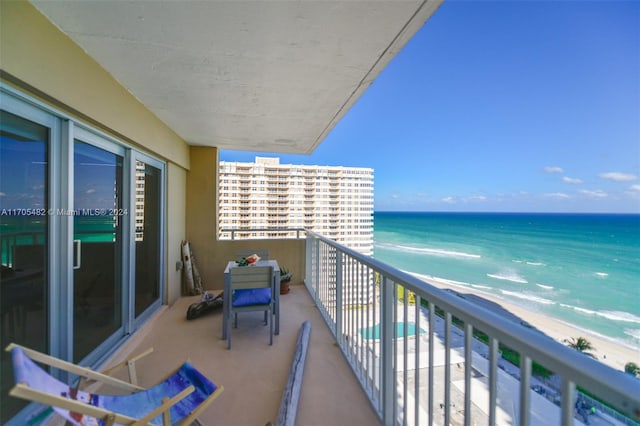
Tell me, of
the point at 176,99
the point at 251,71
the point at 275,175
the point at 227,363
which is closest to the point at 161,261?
the point at 227,363

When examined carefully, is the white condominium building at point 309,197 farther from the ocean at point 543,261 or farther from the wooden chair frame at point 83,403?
the wooden chair frame at point 83,403

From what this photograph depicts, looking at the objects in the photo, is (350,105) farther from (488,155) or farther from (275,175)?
(488,155)

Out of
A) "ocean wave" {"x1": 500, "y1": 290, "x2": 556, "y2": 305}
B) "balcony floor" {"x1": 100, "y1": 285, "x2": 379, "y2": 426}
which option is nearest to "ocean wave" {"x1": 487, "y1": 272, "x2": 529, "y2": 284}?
"ocean wave" {"x1": 500, "y1": 290, "x2": 556, "y2": 305}

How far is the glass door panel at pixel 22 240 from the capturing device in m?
1.39

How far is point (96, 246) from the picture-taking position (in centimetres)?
216

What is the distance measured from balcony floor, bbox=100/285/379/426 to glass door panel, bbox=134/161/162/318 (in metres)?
0.34

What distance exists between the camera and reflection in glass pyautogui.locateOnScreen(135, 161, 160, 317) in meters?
2.87

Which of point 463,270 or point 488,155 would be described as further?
point 488,155

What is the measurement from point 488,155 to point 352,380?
3138 cm

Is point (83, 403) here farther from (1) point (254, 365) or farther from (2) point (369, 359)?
(2) point (369, 359)

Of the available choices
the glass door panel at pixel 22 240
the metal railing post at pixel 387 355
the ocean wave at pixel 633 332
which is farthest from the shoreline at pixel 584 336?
the glass door panel at pixel 22 240

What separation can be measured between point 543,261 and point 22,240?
96.8 ft

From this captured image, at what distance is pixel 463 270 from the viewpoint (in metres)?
19.2

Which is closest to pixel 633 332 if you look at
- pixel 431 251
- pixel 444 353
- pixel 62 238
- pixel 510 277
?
pixel 510 277
